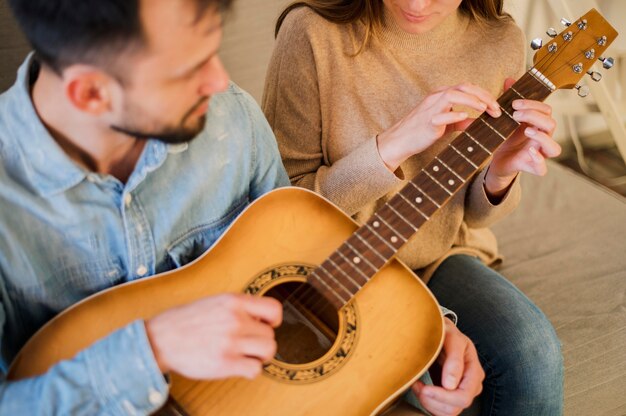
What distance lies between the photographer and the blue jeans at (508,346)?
1042mm

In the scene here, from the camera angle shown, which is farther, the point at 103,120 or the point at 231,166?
the point at 231,166

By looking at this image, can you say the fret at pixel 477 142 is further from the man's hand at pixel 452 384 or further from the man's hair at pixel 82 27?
the man's hair at pixel 82 27

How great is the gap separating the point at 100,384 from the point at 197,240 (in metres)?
0.27

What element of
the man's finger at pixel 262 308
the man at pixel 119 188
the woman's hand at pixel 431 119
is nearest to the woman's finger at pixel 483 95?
the woman's hand at pixel 431 119

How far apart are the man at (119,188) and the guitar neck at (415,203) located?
14 centimetres

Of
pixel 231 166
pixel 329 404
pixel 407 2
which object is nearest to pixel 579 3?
pixel 407 2

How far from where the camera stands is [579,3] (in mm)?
2086

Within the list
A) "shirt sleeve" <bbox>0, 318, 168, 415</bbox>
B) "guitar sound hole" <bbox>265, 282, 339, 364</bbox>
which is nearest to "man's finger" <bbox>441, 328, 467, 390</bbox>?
"guitar sound hole" <bbox>265, 282, 339, 364</bbox>

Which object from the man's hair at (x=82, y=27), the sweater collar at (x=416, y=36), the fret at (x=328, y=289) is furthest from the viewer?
the sweater collar at (x=416, y=36)

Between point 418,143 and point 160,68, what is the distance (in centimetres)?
45

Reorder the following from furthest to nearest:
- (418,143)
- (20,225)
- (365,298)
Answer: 1. (418,143)
2. (365,298)
3. (20,225)

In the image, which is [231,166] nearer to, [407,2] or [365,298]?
[365,298]

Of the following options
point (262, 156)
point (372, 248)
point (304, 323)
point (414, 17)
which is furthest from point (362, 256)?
point (414, 17)

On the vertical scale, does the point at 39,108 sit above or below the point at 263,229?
above
